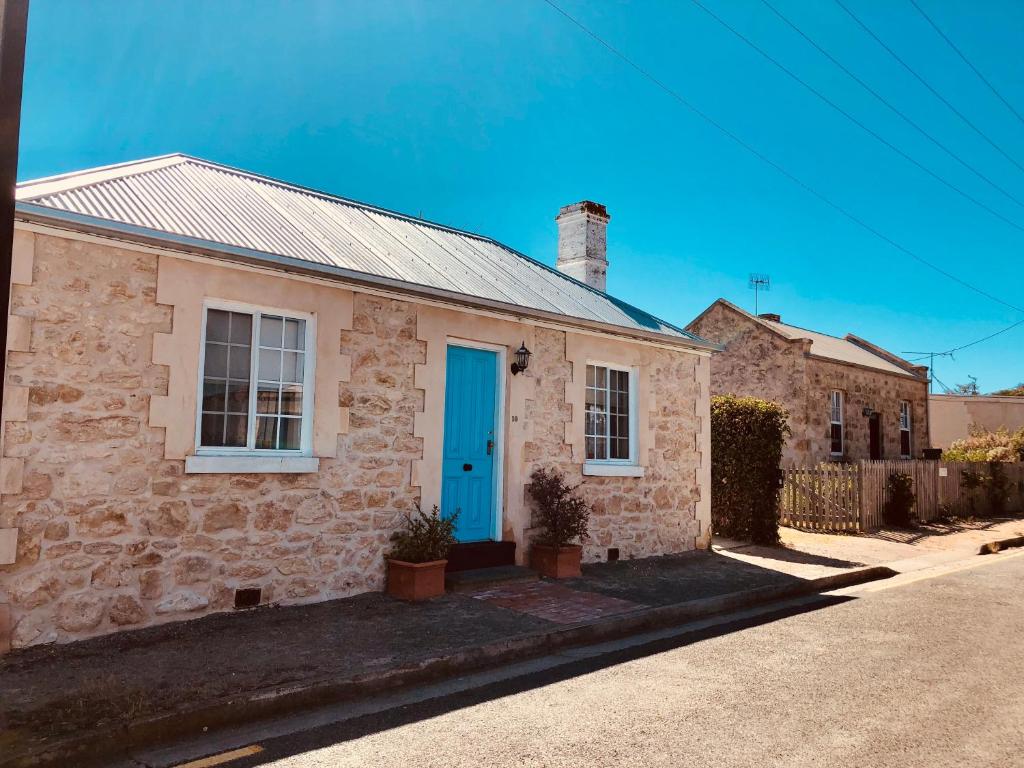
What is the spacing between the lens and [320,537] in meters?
7.41

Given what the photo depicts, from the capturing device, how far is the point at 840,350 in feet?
81.0

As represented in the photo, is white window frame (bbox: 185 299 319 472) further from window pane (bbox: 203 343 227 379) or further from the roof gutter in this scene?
the roof gutter

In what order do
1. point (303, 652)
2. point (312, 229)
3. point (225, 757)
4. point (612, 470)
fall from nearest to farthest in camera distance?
point (225, 757), point (303, 652), point (312, 229), point (612, 470)

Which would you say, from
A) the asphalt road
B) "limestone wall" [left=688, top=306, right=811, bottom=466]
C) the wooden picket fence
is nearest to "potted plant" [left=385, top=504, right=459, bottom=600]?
the asphalt road

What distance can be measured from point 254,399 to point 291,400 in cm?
38

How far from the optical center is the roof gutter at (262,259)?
19.3 feet

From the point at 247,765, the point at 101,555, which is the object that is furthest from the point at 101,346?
the point at 247,765

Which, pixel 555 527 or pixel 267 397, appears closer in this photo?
pixel 267 397

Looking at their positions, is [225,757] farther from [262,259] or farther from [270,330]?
[262,259]

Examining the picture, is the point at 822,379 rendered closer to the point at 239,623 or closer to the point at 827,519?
the point at 827,519

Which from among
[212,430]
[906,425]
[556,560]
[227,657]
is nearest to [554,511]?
[556,560]

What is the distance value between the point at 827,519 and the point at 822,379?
755 centimetres

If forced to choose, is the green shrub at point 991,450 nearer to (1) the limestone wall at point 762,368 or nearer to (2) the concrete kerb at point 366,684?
(1) the limestone wall at point 762,368

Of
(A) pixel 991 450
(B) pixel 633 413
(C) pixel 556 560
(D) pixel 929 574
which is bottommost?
(D) pixel 929 574
